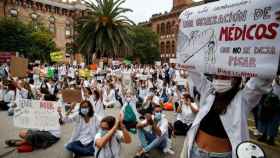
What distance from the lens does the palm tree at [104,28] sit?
39031 mm

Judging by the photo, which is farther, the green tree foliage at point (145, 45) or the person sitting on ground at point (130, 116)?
the green tree foliage at point (145, 45)

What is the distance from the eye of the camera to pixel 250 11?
3049 mm

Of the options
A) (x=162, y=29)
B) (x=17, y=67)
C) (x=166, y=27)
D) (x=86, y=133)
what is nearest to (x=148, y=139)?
(x=86, y=133)

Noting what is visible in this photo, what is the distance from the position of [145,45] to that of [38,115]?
5092cm

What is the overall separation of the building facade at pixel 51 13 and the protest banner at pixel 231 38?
5126 centimetres

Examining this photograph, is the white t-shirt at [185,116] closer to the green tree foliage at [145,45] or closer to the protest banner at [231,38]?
the protest banner at [231,38]

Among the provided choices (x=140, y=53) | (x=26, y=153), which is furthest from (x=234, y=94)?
(x=140, y=53)

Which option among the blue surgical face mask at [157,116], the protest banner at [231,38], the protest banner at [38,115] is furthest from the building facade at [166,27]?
the protest banner at [231,38]

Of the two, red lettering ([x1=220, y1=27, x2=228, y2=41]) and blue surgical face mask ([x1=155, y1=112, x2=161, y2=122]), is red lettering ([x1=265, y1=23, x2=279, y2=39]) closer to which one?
red lettering ([x1=220, y1=27, x2=228, y2=41])

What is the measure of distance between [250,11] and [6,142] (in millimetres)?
6869

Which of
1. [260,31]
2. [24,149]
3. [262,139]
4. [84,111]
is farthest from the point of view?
[262,139]

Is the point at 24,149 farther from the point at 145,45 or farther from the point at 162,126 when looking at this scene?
the point at 145,45

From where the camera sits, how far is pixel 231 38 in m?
3.24

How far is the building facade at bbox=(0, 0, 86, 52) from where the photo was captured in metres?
51.8
